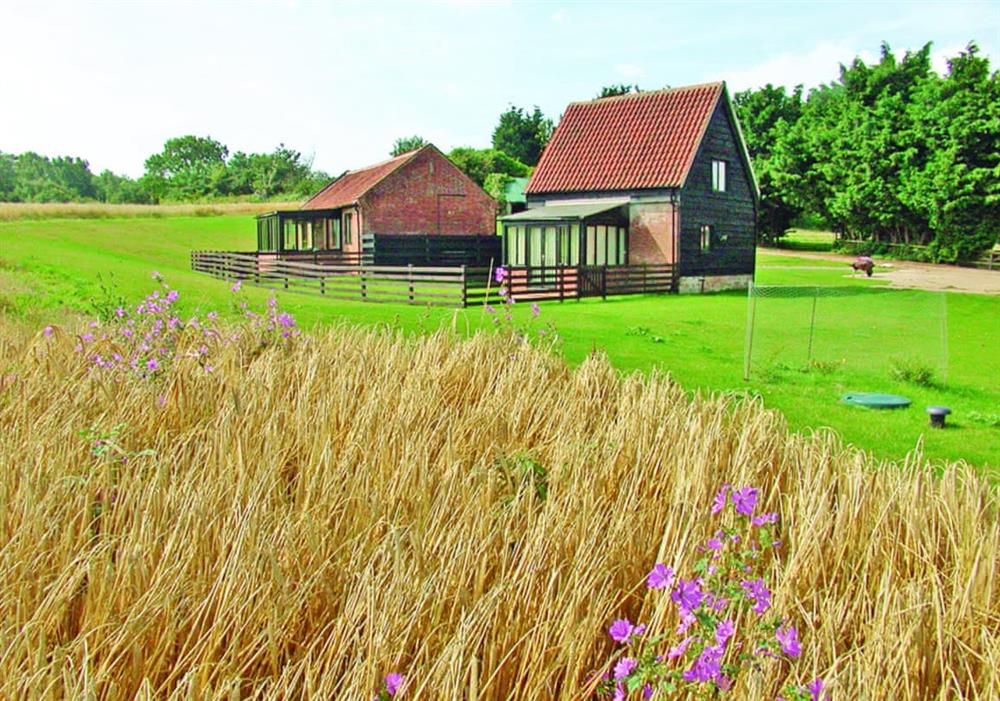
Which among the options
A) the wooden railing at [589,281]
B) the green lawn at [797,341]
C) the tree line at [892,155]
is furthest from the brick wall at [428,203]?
the tree line at [892,155]

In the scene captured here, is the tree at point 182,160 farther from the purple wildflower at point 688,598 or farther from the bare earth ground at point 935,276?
the purple wildflower at point 688,598

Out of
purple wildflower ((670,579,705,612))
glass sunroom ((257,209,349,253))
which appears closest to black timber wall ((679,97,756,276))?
glass sunroom ((257,209,349,253))

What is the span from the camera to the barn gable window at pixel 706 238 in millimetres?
33406

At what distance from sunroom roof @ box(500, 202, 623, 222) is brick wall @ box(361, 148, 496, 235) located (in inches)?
391

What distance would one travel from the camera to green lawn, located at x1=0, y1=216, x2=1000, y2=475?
1019cm

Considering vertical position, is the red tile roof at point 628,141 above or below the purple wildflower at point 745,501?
above

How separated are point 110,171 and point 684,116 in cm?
11405

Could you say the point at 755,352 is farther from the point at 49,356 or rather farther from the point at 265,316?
the point at 49,356

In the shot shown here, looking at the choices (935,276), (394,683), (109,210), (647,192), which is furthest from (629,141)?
(109,210)

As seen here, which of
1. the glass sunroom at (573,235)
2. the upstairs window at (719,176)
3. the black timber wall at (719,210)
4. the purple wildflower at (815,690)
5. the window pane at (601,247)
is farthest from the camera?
the upstairs window at (719,176)

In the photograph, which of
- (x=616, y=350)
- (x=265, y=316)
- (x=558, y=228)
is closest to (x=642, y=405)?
(x=265, y=316)

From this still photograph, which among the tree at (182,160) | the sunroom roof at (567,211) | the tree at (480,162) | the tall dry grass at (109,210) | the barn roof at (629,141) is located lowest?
the sunroom roof at (567,211)

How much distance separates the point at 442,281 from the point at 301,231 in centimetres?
2421

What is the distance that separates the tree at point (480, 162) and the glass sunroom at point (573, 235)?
34.6 meters
